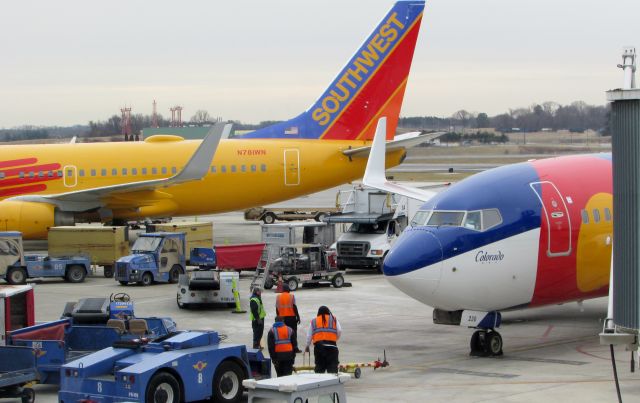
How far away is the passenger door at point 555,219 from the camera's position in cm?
2298

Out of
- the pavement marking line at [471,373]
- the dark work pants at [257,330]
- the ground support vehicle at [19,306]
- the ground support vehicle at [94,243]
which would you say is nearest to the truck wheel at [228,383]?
the pavement marking line at [471,373]

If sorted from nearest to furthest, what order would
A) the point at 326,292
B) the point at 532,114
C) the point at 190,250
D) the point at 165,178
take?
the point at 326,292 → the point at 190,250 → the point at 165,178 → the point at 532,114

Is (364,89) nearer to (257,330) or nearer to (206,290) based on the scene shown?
(206,290)

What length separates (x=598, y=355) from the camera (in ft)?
75.3

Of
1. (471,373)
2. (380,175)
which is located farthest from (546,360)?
(380,175)

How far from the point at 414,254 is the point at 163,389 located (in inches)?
263

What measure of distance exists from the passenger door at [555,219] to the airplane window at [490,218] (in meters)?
1.01

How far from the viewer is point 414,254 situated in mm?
22203

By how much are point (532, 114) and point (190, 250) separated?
10475cm

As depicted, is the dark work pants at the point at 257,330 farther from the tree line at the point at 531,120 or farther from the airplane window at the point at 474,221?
the tree line at the point at 531,120

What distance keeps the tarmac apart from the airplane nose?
65.8 inches

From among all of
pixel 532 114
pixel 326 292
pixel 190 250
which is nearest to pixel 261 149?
pixel 190 250

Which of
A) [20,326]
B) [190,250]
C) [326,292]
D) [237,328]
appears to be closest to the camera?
[20,326]

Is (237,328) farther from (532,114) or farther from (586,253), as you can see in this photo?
(532,114)
